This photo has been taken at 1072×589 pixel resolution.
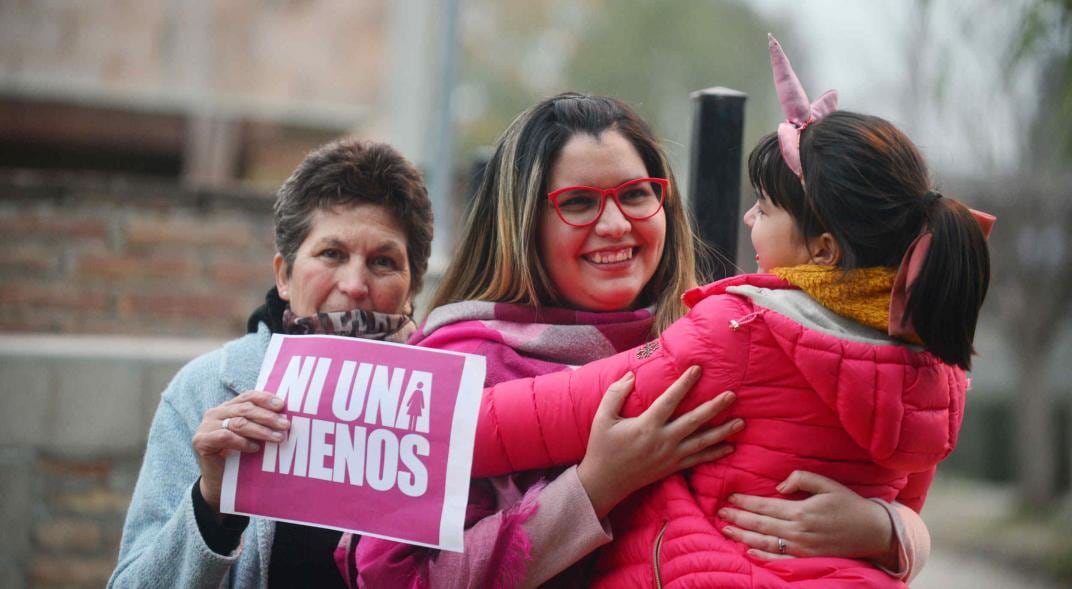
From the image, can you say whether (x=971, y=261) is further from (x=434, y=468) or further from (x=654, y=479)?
(x=434, y=468)

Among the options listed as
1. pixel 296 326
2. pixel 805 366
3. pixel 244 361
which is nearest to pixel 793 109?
pixel 805 366

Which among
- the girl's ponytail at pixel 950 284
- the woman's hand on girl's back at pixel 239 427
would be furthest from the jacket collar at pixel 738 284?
the woman's hand on girl's back at pixel 239 427

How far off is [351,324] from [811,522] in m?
1.04

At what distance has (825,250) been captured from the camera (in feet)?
6.64

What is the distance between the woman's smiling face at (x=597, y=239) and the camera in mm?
2270

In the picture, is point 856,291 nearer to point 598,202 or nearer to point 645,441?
point 645,441

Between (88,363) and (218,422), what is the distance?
218cm

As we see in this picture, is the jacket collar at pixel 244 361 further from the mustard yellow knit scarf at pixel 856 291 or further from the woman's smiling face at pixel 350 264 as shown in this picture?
the mustard yellow knit scarf at pixel 856 291

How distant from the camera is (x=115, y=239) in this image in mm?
6188

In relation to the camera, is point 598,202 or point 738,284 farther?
point 598,202

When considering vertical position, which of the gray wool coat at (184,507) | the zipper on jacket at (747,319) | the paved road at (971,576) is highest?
the zipper on jacket at (747,319)

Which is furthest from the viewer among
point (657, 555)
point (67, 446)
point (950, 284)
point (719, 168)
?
point (67, 446)

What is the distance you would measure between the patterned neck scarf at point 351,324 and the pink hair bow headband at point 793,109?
924mm

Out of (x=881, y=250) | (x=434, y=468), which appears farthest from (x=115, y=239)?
(x=881, y=250)
